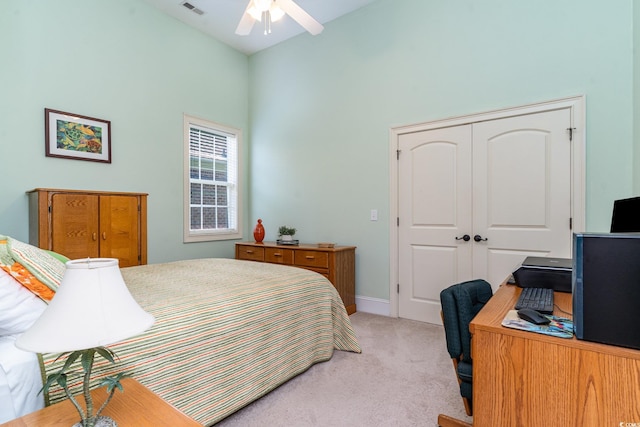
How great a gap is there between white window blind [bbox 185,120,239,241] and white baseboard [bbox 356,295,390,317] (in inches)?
81.4

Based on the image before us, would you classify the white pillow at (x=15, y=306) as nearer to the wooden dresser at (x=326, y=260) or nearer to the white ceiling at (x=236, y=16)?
the wooden dresser at (x=326, y=260)

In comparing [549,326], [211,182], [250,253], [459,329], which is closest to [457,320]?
[459,329]

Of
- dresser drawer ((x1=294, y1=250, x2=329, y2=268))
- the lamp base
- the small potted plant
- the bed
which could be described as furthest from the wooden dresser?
the lamp base

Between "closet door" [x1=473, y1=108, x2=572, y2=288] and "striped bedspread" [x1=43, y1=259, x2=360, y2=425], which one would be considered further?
"closet door" [x1=473, y1=108, x2=572, y2=288]

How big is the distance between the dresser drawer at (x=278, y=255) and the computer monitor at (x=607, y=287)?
306 cm

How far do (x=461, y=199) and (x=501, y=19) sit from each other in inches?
66.0

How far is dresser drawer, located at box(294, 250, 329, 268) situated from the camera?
3.55m

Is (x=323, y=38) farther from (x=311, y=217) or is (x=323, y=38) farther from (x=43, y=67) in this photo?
(x=43, y=67)

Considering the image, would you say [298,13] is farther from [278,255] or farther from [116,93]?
[278,255]

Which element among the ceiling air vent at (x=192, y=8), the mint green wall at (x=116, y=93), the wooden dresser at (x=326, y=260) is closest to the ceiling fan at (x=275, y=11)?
the ceiling air vent at (x=192, y=8)

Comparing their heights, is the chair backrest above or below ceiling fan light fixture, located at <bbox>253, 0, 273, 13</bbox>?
below

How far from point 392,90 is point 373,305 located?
2424 millimetres

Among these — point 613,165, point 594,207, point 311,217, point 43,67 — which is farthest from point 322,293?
point 43,67

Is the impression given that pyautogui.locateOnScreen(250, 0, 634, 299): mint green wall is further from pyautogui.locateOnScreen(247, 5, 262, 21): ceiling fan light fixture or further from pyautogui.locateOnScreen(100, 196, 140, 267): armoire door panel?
pyautogui.locateOnScreen(100, 196, 140, 267): armoire door panel
